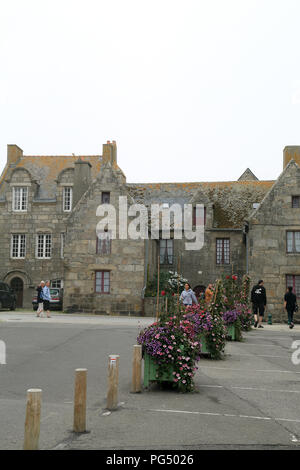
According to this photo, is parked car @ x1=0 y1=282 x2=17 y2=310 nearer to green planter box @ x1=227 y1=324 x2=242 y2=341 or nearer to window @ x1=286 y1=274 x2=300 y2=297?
window @ x1=286 y1=274 x2=300 y2=297

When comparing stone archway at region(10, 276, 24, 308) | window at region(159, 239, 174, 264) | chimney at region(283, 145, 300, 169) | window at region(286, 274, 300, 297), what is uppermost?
chimney at region(283, 145, 300, 169)

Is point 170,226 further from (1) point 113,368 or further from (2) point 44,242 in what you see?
(1) point 113,368

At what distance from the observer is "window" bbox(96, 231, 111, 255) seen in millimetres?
29281

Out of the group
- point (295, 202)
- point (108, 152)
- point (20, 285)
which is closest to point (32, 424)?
point (295, 202)

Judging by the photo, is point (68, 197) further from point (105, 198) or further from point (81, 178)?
point (105, 198)

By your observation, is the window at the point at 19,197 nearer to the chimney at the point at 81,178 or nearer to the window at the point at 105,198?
the chimney at the point at 81,178

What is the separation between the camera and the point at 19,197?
36125 mm

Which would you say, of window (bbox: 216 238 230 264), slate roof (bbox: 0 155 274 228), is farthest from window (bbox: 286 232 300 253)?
window (bbox: 216 238 230 264)

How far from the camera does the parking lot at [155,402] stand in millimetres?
5562

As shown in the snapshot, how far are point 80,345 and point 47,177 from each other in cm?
2547

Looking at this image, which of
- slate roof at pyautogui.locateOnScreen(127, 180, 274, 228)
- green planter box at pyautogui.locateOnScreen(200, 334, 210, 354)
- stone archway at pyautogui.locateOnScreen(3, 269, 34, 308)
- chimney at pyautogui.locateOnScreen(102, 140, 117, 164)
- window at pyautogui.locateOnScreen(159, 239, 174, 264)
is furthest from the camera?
chimney at pyautogui.locateOnScreen(102, 140, 117, 164)

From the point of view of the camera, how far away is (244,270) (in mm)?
30234

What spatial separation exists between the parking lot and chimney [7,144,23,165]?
25858mm

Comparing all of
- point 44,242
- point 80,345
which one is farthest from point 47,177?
point 80,345
